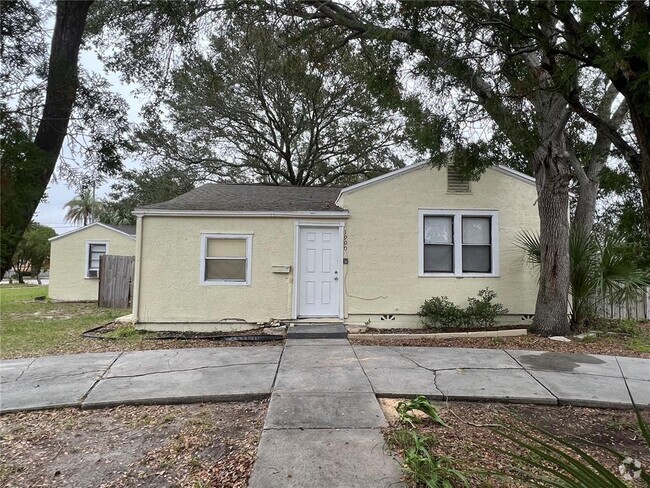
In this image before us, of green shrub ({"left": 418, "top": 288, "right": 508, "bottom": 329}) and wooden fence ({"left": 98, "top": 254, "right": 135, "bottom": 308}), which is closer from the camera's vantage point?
green shrub ({"left": 418, "top": 288, "right": 508, "bottom": 329})

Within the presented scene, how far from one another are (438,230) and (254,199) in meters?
4.58

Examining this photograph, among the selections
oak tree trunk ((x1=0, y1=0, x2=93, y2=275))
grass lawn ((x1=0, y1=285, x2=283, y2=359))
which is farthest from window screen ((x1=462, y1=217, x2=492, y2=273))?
oak tree trunk ((x1=0, y1=0, x2=93, y2=275))

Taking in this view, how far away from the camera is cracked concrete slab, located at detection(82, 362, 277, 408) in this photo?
13.7 ft

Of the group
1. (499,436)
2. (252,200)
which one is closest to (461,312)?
(499,436)

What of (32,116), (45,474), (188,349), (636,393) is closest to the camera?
(32,116)

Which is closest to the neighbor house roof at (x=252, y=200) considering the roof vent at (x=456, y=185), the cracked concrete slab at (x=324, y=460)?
the roof vent at (x=456, y=185)

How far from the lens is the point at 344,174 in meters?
19.5

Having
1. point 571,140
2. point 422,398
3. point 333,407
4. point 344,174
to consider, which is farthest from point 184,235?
point 344,174

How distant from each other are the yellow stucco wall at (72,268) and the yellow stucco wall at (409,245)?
11.5 meters

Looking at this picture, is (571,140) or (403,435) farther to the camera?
(571,140)

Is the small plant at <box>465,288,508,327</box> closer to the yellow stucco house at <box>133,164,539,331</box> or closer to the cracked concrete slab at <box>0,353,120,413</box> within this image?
the yellow stucco house at <box>133,164,539,331</box>

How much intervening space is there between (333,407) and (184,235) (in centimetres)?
582

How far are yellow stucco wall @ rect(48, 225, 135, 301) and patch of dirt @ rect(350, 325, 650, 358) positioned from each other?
42.3 ft

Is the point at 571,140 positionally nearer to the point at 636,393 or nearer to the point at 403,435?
the point at 636,393
